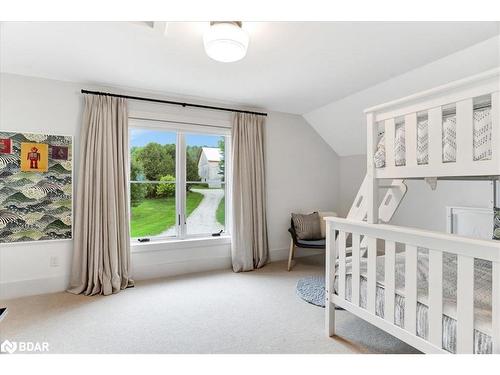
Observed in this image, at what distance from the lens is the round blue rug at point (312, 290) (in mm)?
2604

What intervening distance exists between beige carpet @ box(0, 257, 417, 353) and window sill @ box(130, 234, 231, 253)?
1.41ft

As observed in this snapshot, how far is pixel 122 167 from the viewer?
2998mm

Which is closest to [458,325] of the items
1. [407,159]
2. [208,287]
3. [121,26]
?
[407,159]

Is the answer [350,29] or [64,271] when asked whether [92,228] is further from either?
[350,29]

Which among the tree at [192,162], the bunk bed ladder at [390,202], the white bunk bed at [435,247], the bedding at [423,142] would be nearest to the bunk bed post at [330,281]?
the white bunk bed at [435,247]

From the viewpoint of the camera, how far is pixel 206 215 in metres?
3.72

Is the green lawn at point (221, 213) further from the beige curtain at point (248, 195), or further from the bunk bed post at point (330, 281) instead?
the bunk bed post at point (330, 281)

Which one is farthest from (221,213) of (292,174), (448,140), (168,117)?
(448,140)

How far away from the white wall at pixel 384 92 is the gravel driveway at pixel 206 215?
190cm

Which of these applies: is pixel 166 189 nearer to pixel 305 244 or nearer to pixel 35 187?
pixel 35 187

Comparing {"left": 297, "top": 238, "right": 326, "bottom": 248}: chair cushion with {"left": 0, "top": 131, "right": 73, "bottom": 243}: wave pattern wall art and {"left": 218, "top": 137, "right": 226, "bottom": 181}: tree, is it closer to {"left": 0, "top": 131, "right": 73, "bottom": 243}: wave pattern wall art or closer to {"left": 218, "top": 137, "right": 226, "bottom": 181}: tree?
{"left": 218, "top": 137, "right": 226, "bottom": 181}: tree

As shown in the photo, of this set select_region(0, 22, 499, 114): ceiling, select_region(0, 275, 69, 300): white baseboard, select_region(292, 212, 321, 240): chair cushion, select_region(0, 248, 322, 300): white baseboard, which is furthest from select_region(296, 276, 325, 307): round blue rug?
select_region(0, 275, 69, 300): white baseboard

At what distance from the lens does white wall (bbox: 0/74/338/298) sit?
106 inches

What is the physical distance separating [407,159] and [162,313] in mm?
2216
